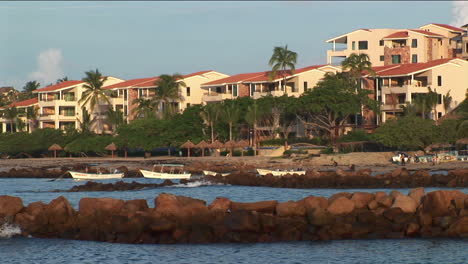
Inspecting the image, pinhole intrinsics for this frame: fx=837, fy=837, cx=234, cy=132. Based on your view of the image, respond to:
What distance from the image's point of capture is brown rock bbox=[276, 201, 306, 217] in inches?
1083

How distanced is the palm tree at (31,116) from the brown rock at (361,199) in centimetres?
9324

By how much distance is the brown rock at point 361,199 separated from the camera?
2845 centimetres

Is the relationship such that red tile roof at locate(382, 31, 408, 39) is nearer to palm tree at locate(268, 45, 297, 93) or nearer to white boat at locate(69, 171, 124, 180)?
palm tree at locate(268, 45, 297, 93)

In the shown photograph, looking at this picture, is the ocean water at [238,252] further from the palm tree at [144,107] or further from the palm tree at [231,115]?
the palm tree at [144,107]

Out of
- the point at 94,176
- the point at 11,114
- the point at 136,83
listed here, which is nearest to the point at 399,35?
the point at 136,83

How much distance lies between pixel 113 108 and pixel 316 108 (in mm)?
38329

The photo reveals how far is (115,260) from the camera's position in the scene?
972 inches

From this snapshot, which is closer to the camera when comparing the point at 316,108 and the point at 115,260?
the point at 115,260

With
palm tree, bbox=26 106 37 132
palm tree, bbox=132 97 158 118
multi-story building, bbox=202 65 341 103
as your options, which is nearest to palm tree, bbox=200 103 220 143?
multi-story building, bbox=202 65 341 103

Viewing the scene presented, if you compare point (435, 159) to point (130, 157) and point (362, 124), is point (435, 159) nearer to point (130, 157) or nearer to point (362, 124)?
point (362, 124)

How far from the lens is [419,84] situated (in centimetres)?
9162

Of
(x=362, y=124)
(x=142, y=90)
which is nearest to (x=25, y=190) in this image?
(x=362, y=124)

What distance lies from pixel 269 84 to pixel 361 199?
72258 millimetres

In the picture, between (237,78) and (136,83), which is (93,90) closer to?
(136,83)
